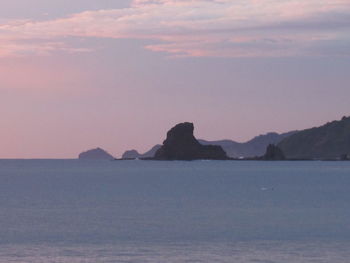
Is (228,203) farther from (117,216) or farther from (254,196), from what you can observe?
(117,216)

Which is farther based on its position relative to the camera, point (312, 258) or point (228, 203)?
point (228, 203)

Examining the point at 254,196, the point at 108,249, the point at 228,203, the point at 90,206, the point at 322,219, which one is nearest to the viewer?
the point at 108,249

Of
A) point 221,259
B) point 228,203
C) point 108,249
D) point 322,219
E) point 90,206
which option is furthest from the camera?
point 228,203

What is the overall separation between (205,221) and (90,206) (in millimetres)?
20509

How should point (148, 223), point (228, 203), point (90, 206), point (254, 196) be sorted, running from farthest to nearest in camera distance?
point (254, 196)
point (228, 203)
point (90, 206)
point (148, 223)

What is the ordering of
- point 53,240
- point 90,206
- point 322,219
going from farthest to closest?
point 90,206 → point 322,219 → point 53,240

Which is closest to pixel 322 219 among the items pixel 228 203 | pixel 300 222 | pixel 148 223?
pixel 300 222

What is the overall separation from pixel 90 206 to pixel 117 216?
44.3 feet

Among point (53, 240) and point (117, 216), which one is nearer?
point (53, 240)

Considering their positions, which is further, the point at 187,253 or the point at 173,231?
the point at 173,231

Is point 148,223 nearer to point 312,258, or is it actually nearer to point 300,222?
point 300,222

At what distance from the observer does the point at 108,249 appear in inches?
1847

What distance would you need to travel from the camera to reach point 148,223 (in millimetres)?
62938

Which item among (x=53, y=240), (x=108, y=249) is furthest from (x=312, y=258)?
(x=53, y=240)
